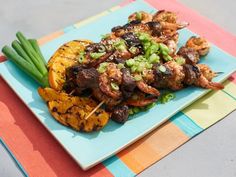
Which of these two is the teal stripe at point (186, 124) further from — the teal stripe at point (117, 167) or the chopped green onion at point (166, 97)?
the teal stripe at point (117, 167)

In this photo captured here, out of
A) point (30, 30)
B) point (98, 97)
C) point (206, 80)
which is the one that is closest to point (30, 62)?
point (98, 97)

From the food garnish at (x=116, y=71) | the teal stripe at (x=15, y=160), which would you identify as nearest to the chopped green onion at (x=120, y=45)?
the food garnish at (x=116, y=71)

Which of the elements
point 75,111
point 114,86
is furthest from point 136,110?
point 75,111

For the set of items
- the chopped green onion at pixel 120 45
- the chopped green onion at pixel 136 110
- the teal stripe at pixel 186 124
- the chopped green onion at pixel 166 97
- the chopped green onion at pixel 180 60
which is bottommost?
the teal stripe at pixel 186 124

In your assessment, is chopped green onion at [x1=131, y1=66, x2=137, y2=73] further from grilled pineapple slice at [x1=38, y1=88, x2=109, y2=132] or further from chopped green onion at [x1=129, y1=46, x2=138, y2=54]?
grilled pineapple slice at [x1=38, y1=88, x2=109, y2=132]

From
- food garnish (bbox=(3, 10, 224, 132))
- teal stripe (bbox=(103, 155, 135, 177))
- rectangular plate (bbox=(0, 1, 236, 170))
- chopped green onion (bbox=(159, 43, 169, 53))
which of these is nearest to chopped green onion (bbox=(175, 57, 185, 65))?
food garnish (bbox=(3, 10, 224, 132))

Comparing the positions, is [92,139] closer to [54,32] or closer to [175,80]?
[175,80]

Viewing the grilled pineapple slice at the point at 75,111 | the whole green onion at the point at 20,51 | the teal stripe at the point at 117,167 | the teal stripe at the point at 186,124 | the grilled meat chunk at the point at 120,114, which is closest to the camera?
the teal stripe at the point at 117,167
